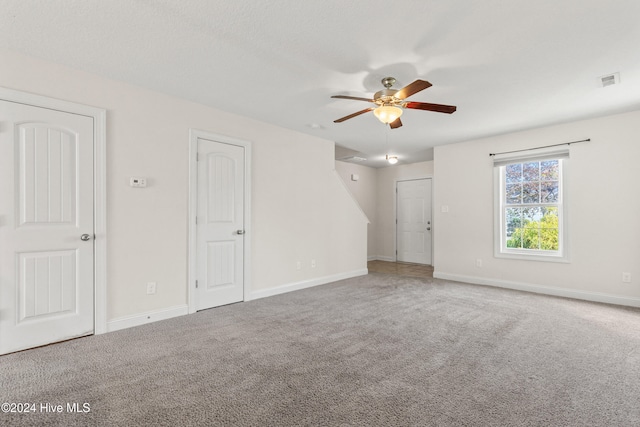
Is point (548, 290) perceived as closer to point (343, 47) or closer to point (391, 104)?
point (391, 104)

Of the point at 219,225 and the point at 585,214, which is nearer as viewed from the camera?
the point at 219,225

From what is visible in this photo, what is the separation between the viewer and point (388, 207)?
812cm

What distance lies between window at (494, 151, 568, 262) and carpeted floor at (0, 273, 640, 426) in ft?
4.29

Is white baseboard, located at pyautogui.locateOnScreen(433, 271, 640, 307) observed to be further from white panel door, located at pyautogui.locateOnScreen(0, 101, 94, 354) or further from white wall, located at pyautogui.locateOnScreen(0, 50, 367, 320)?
white panel door, located at pyautogui.locateOnScreen(0, 101, 94, 354)

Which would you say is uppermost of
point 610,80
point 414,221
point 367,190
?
point 610,80

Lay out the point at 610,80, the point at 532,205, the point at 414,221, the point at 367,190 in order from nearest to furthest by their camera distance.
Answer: the point at 610,80, the point at 532,205, the point at 414,221, the point at 367,190

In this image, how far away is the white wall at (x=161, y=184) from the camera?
302cm

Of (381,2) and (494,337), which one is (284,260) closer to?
(494,337)

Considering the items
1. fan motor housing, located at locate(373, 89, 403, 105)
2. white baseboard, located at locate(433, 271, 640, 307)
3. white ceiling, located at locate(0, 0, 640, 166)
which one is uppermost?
white ceiling, located at locate(0, 0, 640, 166)

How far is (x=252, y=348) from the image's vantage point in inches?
105

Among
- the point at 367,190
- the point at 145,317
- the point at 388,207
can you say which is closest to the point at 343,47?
the point at 145,317

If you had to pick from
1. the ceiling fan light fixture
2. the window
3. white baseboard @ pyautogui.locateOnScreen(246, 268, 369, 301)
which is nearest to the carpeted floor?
white baseboard @ pyautogui.locateOnScreen(246, 268, 369, 301)

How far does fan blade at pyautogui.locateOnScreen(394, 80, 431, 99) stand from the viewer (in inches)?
97.3

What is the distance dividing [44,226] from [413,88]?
3.40m
